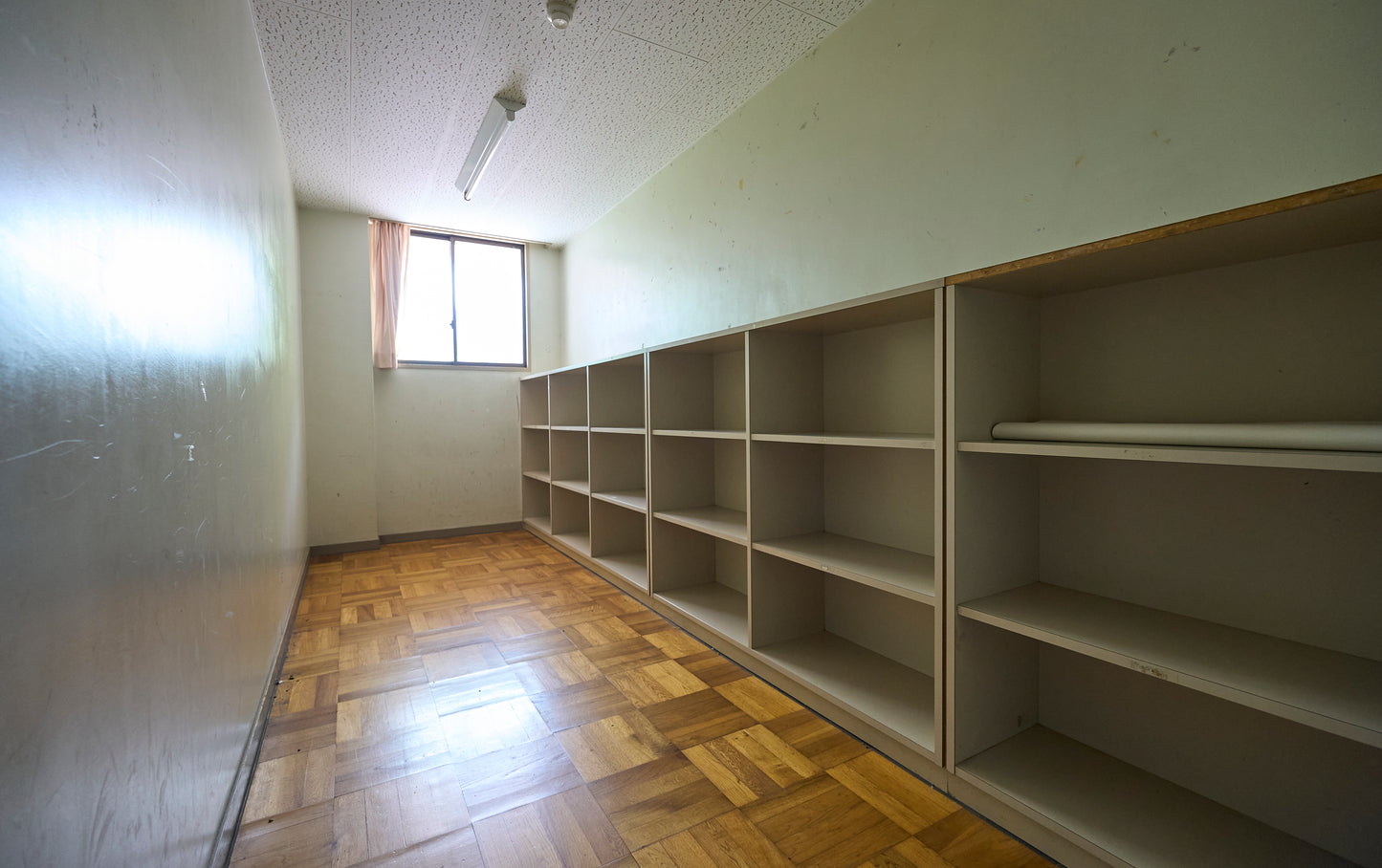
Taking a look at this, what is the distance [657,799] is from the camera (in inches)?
57.2

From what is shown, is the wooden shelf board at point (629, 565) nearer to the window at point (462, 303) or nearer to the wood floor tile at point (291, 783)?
the wood floor tile at point (291, 783)

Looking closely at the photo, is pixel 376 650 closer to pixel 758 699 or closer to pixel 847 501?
pixel 758 699

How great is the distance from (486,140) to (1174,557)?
11.0ft

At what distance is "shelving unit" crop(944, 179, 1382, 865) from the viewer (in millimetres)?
1069

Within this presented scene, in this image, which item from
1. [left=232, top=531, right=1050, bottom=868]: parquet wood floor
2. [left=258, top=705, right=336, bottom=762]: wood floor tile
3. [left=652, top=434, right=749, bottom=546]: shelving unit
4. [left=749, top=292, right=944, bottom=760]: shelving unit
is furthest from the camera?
[left=652, top=434, right=749, bottom=546]: shelving unit

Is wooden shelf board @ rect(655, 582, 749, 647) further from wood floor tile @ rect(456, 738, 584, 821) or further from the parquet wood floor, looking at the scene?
wood floor tile @ rect(456, 738, 584, 821)

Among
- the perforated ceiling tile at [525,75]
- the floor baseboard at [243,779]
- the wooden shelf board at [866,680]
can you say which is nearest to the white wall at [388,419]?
the perforated ceiling tile at [525,75]

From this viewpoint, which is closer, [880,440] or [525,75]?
[880,440]

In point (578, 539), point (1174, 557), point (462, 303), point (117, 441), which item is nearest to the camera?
point (117, 441)

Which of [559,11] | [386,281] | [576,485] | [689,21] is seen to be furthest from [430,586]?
[689,21]

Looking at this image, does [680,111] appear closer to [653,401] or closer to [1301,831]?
[653,401]

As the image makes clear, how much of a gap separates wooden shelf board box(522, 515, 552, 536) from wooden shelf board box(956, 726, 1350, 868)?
3.49 meters

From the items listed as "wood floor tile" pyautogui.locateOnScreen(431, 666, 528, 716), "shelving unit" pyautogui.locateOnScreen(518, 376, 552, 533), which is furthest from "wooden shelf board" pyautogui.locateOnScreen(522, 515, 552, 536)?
"wood floor tile" pyautogui.locateOnScreen(431, 666, 528, 716)

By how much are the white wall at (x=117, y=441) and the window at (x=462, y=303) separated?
10.8 ft
